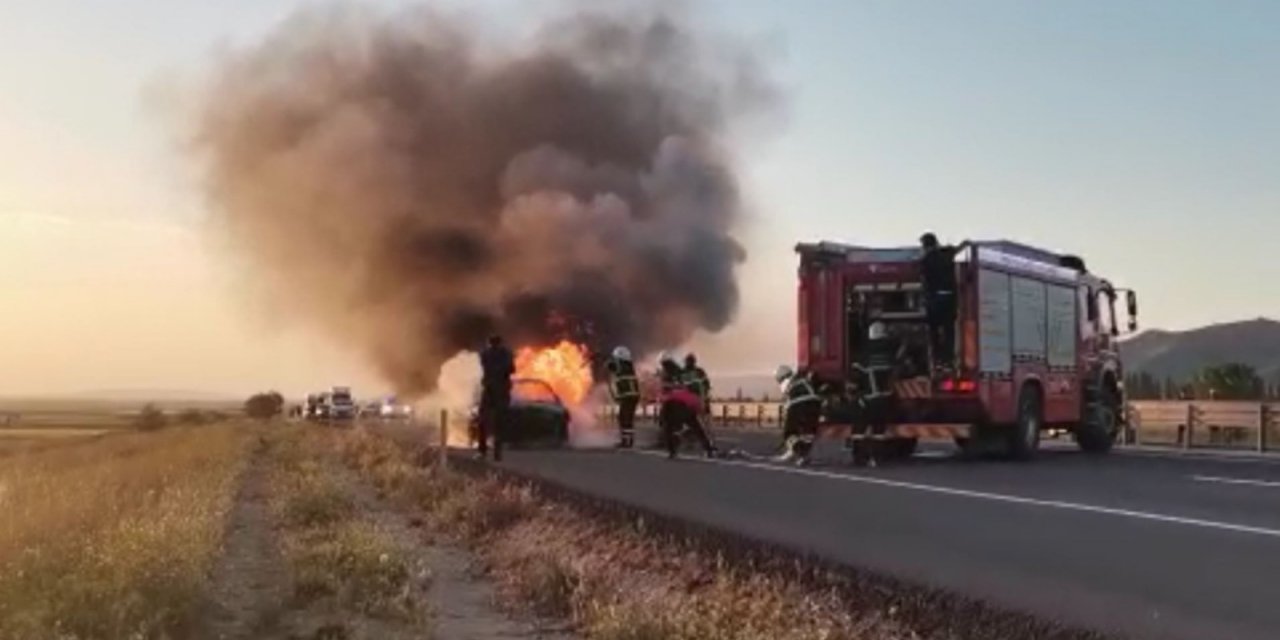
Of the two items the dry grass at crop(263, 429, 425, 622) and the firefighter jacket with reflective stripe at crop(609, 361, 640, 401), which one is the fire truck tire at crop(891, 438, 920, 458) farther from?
the dry grass at crop(263, 429, 425, 622)

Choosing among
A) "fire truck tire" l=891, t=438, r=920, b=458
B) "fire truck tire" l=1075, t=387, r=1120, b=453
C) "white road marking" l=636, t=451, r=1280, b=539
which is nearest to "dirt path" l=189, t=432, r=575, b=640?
"white road marking" l=636, t=451, r=1280, b=539

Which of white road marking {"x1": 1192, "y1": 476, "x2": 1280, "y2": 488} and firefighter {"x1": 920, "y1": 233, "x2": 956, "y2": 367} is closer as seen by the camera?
white road marking {"x1": 1192, "y1": 476, "x2": 1280, "y2": 488}

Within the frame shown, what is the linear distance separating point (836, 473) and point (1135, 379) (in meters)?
34.2

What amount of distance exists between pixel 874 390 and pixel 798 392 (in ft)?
3.52

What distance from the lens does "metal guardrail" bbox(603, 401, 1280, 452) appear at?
30.3m

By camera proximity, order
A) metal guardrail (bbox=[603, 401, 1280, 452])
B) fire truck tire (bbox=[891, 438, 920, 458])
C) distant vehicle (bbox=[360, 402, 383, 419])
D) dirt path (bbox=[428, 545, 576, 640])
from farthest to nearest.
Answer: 1. distant vehicle (bbox=[360, 402, 383, 419])
2. metal guardrail (bbox=[603, 401, 1280, 452])
3. fire truck tire (bbox=[891, 438, 920, 458])
4. dirt path (bbox=[428, 545, 576, 640])

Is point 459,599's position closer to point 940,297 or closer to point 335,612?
point 335,612

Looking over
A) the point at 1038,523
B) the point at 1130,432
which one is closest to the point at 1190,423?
the point at 1130,432

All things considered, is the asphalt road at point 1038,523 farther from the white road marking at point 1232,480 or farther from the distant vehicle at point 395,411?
the distant vehicle at point 395,411

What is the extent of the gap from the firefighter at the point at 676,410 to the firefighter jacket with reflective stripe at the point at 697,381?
250mm

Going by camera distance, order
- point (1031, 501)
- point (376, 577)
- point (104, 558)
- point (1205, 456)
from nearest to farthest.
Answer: point (104, 558) < point (376, 577) < point (1031, 501) < point (1205, 456)

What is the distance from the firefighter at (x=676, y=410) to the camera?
25.8 metres

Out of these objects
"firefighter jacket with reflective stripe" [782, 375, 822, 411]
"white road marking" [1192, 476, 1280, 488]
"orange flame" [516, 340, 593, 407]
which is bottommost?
"white road marking" [1192, 476, 1280, 488]

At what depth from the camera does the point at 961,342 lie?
22.7 m
